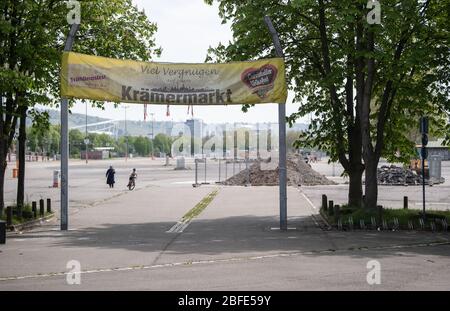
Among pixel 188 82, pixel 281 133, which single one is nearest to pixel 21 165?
pixel 188 82

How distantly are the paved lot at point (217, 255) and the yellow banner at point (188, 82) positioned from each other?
13.6 feet

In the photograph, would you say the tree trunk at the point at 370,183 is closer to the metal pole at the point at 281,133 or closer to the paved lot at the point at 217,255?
the paved lot at the point at 217,255

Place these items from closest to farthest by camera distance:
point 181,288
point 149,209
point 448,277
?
point 181,288, point 448,277, point 149,209

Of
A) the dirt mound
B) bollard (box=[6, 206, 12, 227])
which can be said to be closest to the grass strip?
bollard (box=[6, 206, 12, 227])

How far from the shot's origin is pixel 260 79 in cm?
1928

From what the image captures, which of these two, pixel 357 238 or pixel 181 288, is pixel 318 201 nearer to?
pixel 357 238

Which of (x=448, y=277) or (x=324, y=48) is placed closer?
(x=448, y=277)

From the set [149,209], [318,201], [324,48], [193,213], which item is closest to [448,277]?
[324,48]

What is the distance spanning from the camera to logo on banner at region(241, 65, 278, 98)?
63.3ft

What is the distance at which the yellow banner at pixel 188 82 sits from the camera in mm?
19031

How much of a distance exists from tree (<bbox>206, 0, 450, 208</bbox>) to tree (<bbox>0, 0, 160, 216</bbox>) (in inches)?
137
